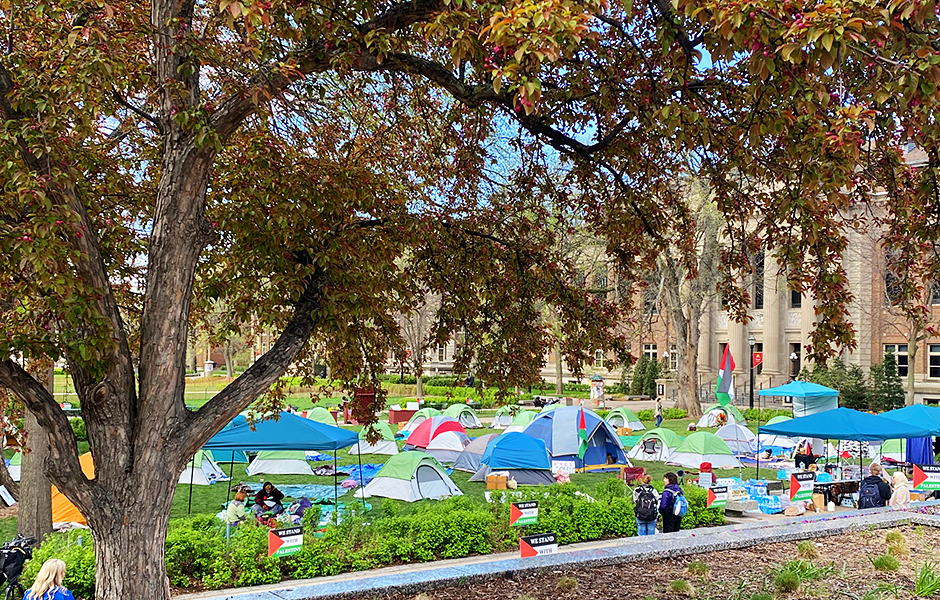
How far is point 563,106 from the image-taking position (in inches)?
299

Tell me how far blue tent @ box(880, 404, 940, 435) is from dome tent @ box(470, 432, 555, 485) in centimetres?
863

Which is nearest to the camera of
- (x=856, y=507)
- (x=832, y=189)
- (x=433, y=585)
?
(x=832, y=189)

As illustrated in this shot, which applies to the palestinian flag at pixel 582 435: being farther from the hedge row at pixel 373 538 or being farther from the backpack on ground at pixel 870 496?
the backpack on ground at pixel 870 496

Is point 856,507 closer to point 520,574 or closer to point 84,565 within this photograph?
point 520,574

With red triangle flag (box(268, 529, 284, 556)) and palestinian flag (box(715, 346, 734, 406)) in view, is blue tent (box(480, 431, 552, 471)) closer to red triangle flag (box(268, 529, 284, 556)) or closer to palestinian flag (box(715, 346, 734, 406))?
red triangle flag (box(268, 529, 284, 556))

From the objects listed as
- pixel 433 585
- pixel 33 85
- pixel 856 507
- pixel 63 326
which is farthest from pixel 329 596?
pixel 856 507

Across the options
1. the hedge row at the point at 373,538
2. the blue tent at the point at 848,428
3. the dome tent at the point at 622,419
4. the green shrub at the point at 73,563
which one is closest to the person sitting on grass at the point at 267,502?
the hedge row at the point at 373,538

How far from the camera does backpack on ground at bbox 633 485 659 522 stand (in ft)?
45.7

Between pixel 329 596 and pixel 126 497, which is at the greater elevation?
pixel 126 497

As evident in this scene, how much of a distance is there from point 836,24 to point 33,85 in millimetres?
5219

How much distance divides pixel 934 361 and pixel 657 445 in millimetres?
26109

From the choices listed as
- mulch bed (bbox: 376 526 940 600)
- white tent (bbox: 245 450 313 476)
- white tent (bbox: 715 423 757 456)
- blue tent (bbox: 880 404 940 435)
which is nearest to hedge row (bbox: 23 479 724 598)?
mulch bed (bbox: 376 526 940 600)

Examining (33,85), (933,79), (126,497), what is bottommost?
(126,497)

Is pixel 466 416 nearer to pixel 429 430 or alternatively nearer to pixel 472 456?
pixel 429 430
